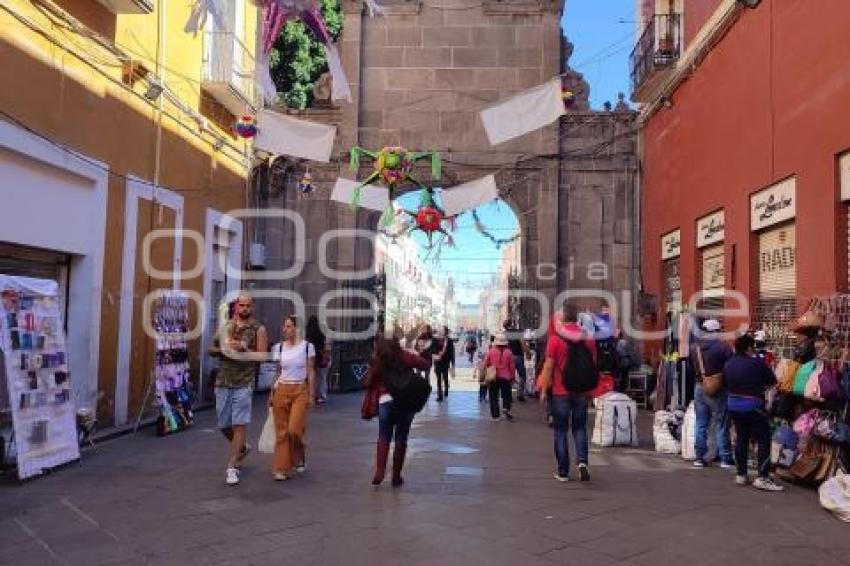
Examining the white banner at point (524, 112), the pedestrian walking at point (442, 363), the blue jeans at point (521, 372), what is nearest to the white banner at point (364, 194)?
the pedestrian walking at point (442, 363)

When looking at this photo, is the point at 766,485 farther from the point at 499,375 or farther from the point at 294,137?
the point at 294,137

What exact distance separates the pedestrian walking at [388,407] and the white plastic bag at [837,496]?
3.35 m

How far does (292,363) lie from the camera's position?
7637 millimetres

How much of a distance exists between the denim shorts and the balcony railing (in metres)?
7.29

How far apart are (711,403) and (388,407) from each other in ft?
11.4

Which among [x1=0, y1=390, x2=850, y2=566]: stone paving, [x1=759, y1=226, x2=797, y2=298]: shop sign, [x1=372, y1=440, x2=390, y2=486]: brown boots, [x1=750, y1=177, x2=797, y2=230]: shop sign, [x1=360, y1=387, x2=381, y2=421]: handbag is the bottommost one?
[x1=0, y1=390, x2=850, y2=566]: stone paving

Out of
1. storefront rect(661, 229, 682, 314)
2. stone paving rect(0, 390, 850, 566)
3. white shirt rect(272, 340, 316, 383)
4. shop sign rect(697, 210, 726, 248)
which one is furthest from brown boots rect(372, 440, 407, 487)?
storefront rect(661, 229, 682, 314)

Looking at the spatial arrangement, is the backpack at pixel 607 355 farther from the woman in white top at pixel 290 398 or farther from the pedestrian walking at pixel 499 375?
the woman in white top at pixel 290 398

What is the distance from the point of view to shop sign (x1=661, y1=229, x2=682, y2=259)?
49.3ft

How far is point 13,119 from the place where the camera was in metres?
8.45

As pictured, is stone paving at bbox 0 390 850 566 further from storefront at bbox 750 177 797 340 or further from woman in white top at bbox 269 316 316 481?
storefront at bbox 750 177 797 340

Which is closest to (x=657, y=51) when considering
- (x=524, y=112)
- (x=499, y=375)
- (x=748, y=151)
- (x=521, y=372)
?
(x=524, y=112)

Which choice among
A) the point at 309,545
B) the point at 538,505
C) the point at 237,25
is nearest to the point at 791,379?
the point at 538,505

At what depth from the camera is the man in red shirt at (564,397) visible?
7.73 meters
